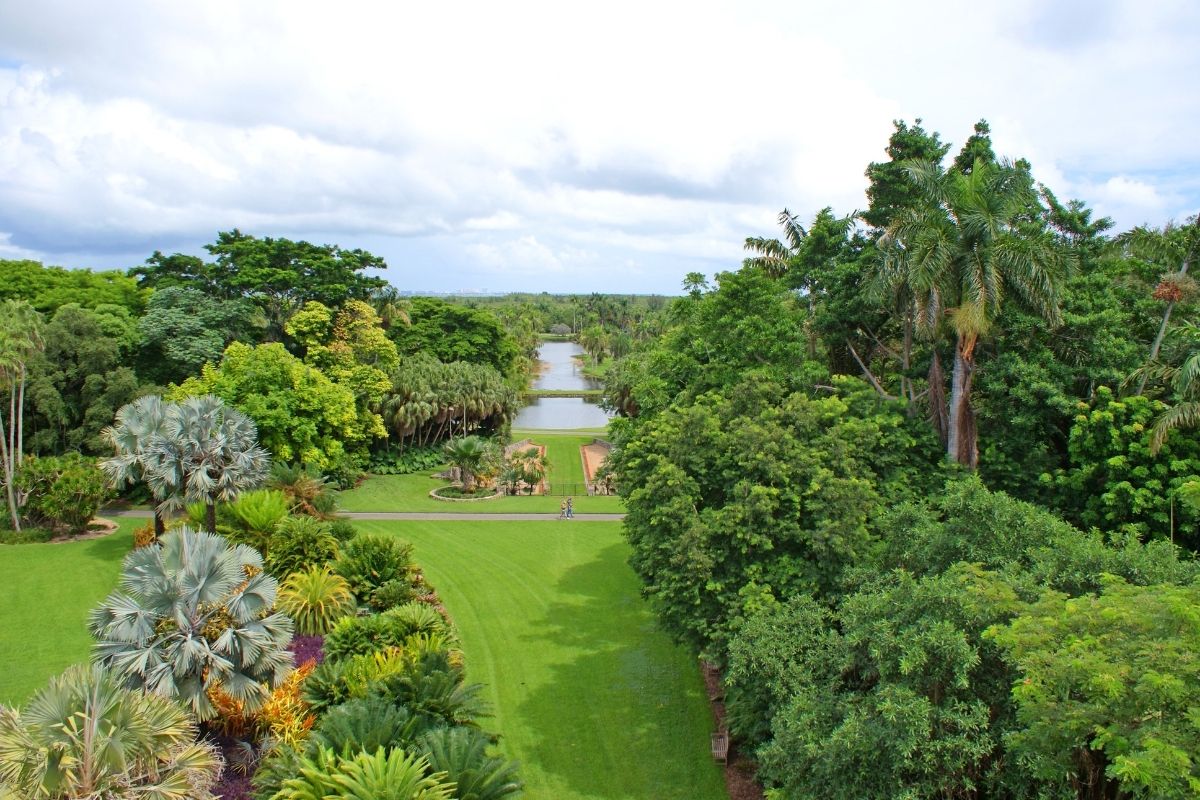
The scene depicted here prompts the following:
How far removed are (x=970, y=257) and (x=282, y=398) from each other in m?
26.3

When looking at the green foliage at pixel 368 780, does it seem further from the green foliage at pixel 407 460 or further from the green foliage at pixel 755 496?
the green foliage at pixel 407 460

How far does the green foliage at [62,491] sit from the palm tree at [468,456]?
14364 millimetres

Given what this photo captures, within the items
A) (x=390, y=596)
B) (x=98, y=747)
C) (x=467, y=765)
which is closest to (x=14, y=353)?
(x=390, y=596)

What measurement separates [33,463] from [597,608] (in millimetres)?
21848

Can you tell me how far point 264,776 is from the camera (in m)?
11.5

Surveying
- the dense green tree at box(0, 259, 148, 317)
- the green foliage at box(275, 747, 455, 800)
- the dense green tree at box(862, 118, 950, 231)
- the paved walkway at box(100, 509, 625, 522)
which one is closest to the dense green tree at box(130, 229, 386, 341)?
the dense green tree at box(0, 259, 148, 317)

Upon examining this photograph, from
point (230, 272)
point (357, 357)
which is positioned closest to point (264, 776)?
point (357, 357)

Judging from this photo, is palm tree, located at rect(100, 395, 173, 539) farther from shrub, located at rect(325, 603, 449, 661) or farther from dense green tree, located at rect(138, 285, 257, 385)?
dense green tree, located at rect(138, 285, 257, 385)

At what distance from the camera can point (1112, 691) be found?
302 inches

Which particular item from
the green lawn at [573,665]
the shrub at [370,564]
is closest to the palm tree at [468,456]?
the green lawn at [573,665]

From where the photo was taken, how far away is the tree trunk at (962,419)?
18.1 m

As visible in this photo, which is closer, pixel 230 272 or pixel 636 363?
pixel 636 363

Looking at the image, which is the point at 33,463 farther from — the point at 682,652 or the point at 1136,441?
the point at 1136,441

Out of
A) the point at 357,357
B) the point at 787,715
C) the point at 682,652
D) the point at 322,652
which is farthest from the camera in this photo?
the point at 357,357
